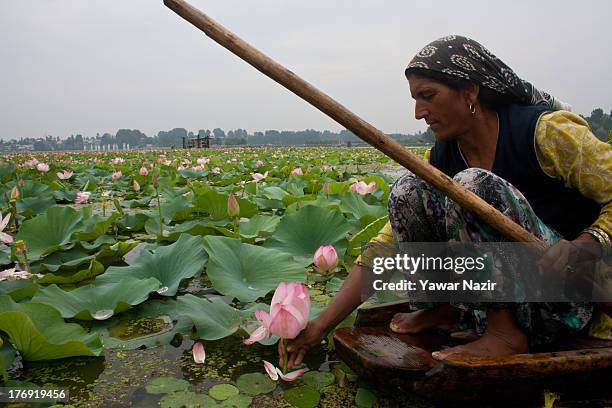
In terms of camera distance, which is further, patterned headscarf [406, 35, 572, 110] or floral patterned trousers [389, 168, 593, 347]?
patterned headscarf [406, 35, 572, 110]

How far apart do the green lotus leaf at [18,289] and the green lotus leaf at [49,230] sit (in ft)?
1.88

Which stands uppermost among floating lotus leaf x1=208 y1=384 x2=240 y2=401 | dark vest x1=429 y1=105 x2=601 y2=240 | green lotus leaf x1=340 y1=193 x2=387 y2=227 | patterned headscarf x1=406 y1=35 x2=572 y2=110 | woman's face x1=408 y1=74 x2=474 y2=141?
patterned headscarf x1=406 y1=35 x2=572 y2=110

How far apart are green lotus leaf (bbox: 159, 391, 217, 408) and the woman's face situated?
2.54 ft

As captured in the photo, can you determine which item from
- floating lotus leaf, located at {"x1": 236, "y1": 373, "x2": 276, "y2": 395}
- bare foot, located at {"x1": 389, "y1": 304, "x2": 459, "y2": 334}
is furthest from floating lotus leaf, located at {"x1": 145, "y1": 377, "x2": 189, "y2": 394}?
bare foot, located at {"x1": 389, "y1": 304, "x2": 459, "y2": 334}

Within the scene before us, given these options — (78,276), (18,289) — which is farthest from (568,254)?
(78,276)

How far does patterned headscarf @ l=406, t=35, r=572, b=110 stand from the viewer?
109cm

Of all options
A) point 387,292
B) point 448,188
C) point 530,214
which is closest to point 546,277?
point 530,214

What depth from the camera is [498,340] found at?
993 mm

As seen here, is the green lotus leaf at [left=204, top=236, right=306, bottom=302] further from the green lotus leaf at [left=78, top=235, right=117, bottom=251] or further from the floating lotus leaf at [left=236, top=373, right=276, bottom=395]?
the green lotus leaf at [left=78, top=235, right=117, bottom=251]

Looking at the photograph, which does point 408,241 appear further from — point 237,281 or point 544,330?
point 237,281

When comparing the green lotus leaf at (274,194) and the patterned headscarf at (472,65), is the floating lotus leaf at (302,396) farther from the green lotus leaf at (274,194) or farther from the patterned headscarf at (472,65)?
the green lotus leaf at (274,194)

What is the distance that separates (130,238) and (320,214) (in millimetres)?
1011

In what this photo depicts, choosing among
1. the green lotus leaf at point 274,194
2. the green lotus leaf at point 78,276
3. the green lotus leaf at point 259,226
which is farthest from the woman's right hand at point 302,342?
the green lotus leaf at point 274,194

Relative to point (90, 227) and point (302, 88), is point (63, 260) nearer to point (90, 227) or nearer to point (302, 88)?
point (90, 227)
